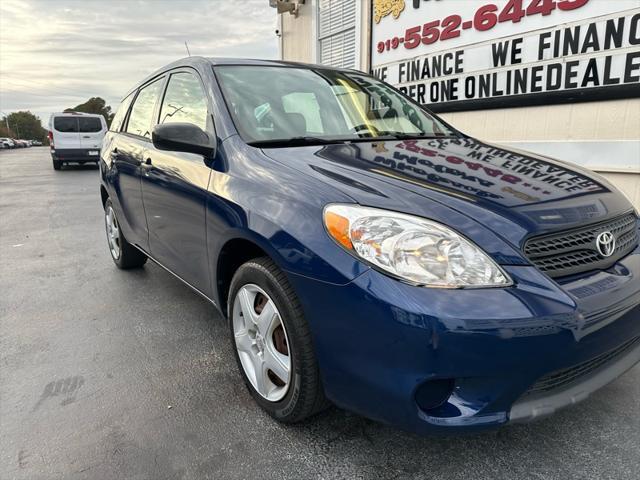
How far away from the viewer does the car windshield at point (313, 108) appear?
2549mm

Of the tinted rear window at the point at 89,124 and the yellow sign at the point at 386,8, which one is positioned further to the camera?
the tinted rear window at the point at 89,124

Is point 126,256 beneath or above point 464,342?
beneath

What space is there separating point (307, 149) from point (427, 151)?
63cm

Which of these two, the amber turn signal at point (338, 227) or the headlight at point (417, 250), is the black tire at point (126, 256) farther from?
the headlight at point (417, 250)

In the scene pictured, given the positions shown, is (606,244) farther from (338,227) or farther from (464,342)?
(338,227)

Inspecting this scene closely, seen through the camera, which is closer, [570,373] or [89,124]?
[570,373]

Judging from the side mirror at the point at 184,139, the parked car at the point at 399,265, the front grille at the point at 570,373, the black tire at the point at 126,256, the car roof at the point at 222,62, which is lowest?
the black tire at the point at 126,256

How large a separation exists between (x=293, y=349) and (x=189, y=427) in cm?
72

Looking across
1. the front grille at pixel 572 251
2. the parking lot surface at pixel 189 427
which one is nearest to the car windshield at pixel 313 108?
the front grille at pixel 572 251

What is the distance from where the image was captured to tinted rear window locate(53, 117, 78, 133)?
16.3m

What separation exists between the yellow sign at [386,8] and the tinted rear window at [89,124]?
40.7 ft

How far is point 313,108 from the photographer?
2.84m

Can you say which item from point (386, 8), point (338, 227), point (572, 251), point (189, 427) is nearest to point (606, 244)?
point (572, 251)

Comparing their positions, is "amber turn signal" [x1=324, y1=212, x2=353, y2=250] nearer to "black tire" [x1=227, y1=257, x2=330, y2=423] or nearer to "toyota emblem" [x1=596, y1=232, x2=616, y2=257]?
"black tire" [x1=227, y1=257, x2=330, y2=423]
